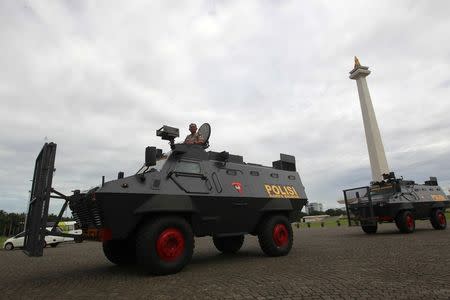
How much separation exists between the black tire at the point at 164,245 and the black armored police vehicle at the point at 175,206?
0.06 feet

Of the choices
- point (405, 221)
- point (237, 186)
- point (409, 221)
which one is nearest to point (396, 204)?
point (405, 221)

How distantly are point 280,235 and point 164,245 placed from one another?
3736 mm

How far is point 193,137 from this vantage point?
9547 millimetres

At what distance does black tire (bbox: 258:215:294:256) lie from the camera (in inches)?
353

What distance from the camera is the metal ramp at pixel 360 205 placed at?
1440cm

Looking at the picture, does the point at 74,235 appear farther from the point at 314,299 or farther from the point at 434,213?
the point at 434,213

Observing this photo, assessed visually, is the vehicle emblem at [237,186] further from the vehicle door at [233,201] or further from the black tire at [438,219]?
the black tire at [438,219]

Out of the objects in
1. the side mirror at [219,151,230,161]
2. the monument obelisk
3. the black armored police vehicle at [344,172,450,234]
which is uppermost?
the monument obelisk

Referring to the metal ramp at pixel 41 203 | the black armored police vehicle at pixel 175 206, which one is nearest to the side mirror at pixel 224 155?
the black armored police vehicle at pixel 175 206

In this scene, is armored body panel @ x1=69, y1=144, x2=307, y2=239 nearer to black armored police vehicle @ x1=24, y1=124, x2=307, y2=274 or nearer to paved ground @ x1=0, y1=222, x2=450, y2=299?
black armored police vehicle @ x1=24, y1=124, x2=307, y2=274

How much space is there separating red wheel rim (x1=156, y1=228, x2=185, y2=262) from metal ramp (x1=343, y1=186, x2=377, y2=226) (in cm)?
998

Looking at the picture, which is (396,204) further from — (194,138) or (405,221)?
(194,138)

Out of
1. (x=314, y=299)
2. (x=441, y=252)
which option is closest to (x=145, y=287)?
(x=314, y=299)

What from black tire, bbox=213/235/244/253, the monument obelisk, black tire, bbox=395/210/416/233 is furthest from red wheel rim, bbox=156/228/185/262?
the monument obelisk
